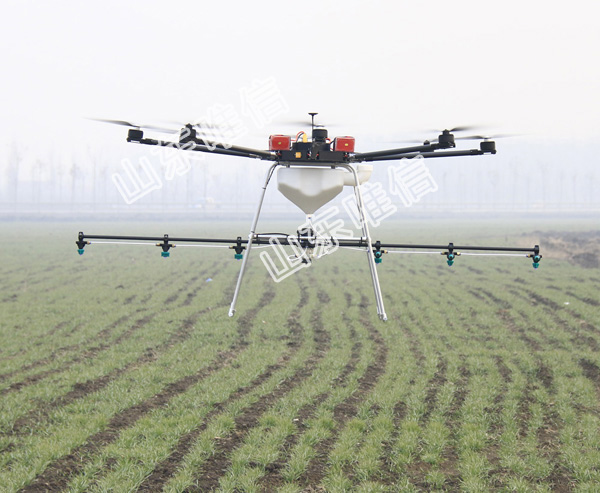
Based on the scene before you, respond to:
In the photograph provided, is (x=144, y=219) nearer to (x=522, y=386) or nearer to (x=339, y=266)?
(x=339, y=266)

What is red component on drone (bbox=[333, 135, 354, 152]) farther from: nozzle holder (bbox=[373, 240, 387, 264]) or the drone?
nozzle holder (bbox=[373, 240, 387, 264])

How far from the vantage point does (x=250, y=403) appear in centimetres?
1242

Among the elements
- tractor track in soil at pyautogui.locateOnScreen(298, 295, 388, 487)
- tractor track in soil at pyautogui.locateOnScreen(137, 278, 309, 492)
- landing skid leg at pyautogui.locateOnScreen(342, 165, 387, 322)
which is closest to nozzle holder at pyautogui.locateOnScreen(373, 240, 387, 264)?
landing skid leg at pyautogui.locateOnScreen(342, 165, 387, 322)

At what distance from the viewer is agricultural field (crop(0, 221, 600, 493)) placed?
9492mm

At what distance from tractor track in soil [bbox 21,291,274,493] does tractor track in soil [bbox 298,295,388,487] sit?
4.08 metres

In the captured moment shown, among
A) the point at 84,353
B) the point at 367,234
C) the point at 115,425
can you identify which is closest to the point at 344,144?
the point at 367,234

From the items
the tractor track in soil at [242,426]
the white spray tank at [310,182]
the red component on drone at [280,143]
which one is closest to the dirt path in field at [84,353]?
the tractor track in soil at [242,426]

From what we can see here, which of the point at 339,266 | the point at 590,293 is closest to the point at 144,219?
the point at 339,266

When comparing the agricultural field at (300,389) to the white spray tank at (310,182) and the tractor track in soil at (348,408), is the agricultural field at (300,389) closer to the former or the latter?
the tractor track in soil at (348,408)

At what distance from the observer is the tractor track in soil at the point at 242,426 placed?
9.16 m

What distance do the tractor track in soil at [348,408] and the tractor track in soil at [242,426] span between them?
4.95 feet

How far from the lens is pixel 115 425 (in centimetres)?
1122

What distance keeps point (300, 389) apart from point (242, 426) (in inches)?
101

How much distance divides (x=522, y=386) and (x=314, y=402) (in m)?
5.69
